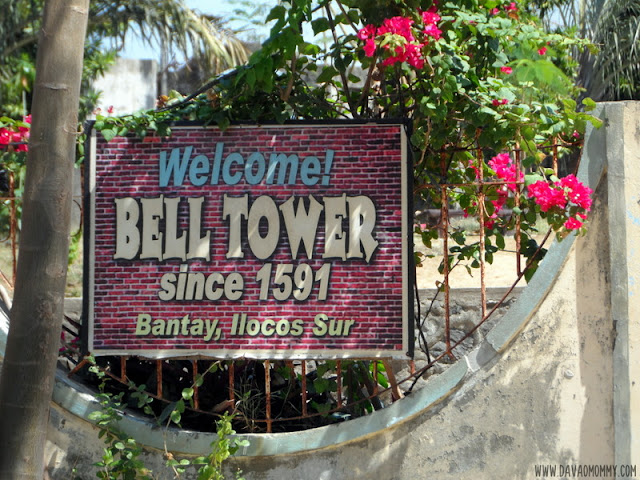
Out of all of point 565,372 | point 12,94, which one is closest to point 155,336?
point 565,372

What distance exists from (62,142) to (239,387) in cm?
186

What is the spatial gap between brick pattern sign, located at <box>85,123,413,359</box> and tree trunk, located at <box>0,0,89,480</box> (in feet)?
2.60

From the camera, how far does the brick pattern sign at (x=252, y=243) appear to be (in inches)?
164

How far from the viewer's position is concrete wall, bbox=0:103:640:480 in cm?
392

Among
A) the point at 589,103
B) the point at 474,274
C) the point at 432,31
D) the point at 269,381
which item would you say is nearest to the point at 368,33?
the point at 432,31

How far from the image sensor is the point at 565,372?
3.97 meters

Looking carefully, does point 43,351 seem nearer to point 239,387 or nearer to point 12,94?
point 239,387

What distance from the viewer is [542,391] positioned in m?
3.97

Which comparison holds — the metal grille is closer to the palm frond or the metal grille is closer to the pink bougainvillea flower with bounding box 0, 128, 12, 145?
the pink bougainvillea flower with bounding box 0, 128, 12, 145

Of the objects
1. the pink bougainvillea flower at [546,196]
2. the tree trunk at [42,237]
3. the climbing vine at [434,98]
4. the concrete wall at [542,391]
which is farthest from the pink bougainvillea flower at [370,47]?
the tree trunk at [42,237]

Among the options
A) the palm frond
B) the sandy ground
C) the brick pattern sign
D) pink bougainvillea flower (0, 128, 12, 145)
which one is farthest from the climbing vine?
the palm frond

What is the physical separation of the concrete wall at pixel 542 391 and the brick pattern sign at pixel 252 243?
0.42 m

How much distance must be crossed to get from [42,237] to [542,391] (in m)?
2.61

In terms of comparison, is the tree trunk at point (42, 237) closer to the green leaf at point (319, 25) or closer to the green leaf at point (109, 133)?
the green leaf at point (109, 133)
